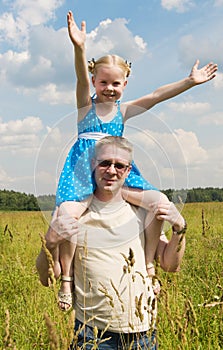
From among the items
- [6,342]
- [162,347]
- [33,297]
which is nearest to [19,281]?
[33,297]

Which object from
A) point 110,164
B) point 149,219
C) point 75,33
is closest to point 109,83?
point 75,33

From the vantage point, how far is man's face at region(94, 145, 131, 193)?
2.20 m

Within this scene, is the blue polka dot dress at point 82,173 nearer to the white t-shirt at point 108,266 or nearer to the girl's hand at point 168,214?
the white t-shirt at point 108,266

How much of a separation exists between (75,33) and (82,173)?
102 cm

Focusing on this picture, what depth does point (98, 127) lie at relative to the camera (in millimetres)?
2678

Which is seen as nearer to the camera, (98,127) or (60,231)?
(60,231)

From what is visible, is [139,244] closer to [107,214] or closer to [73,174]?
[107,214]

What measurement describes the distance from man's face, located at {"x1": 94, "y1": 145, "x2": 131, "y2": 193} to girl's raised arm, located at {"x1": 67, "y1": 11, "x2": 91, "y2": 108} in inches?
31.9

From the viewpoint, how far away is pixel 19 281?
486 centimetres

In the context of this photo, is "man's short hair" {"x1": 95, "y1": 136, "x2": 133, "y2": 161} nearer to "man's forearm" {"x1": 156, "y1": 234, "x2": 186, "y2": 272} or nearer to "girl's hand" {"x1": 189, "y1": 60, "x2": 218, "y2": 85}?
"man's forearm" {"x1": 156, "y1": 234, "x2": 186, "y2": 272}

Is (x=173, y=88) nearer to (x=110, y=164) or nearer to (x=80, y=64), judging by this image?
(x=80, y=64)

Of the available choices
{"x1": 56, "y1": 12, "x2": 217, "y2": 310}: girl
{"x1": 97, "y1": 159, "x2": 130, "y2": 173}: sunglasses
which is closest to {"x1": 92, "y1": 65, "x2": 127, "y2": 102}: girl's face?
{"x1": 56, "y1": 12, "x2": 217, "y2": 310}: girl

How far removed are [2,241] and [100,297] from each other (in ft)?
17.0

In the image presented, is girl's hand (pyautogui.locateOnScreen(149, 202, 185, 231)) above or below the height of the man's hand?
above
